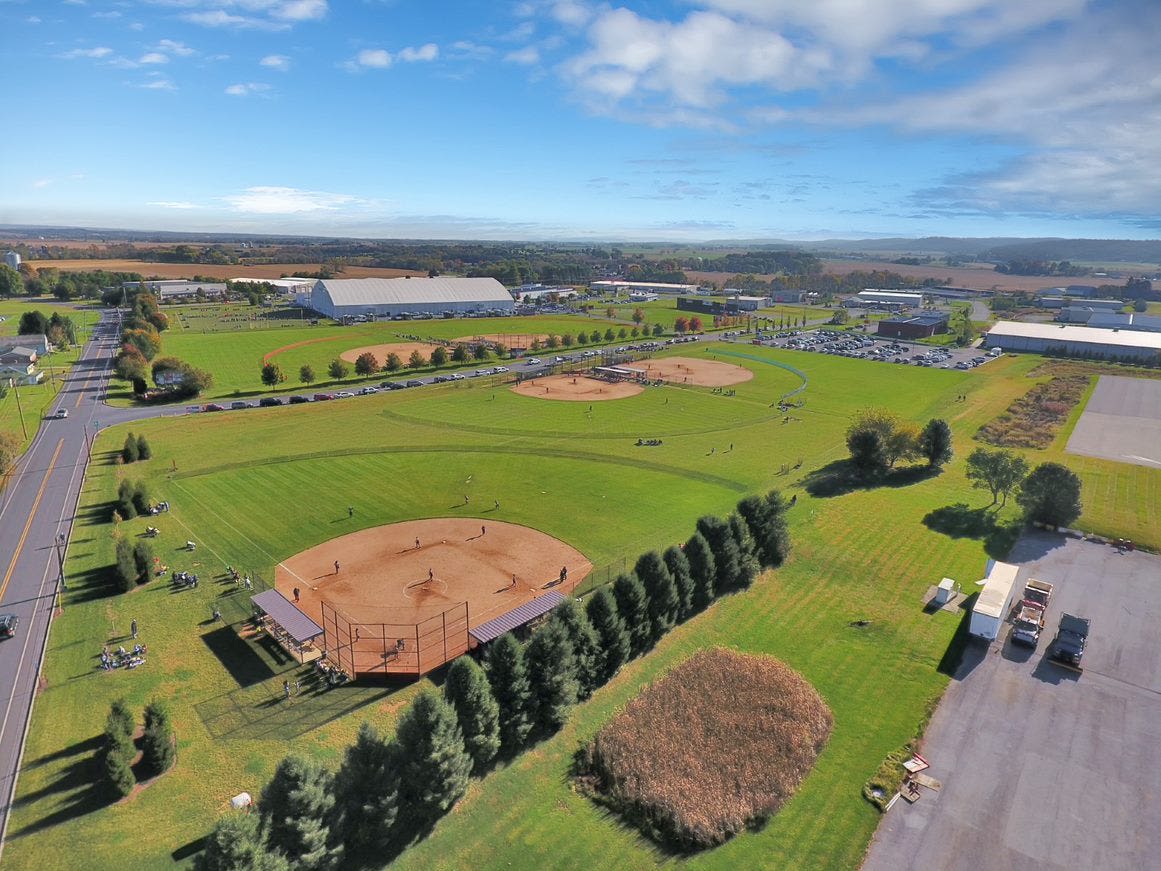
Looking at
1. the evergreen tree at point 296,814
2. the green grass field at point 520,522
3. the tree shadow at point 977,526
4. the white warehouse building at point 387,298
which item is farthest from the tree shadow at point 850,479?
the white warehouse building at point 387,298

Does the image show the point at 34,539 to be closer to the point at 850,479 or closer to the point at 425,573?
the point at 425,573

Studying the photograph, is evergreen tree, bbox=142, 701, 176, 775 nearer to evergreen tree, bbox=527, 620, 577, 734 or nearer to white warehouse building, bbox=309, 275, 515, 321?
evergreen tree, bbox=527, 620, 577, 734

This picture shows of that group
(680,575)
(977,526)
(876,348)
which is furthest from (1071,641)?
(876,348)

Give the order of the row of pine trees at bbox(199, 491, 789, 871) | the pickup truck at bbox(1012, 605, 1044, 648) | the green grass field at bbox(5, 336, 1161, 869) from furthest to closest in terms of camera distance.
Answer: the pickup truck at bbox(1012, 605, 1044, 648) → the green grass field at bbox(5, 336, 1161, 869) → the row of pine trees at bbox(199, 491, 789, 871)

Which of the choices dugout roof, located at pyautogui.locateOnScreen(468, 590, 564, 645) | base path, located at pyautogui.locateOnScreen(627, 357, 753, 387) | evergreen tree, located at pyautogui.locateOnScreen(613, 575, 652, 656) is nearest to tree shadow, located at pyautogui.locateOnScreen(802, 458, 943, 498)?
evergreen tree, located at pyautogui.locateOnScreen(613, 575, 652, 656)

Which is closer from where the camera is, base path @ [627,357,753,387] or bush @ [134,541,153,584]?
bush @ [134,541,153,584]

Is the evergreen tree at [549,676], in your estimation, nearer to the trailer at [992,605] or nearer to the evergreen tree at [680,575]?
the evergreen tree at [680,575]

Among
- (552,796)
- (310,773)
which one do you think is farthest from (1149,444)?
(310,773)
